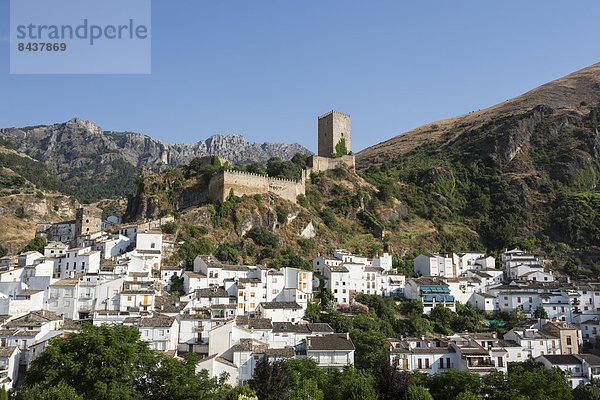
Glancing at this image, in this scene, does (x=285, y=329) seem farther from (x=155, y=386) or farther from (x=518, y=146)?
(x=518, y=146)

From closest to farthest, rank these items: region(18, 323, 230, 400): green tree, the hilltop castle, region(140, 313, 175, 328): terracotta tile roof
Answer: region(18, 323, 230, 400): green tree, region(140, 313, 175, 328): terracotta tile roof, the hilltop castle

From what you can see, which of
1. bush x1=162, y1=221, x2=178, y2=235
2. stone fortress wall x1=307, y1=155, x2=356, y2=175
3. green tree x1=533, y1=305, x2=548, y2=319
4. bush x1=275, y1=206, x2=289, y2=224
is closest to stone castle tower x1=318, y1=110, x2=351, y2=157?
stone fortress wall x1=307, y1=155, x2=356, y2=175

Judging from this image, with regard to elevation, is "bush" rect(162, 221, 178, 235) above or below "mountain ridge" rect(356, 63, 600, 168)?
below

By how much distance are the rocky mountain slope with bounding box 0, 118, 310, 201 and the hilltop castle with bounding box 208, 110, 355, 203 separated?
63.2m

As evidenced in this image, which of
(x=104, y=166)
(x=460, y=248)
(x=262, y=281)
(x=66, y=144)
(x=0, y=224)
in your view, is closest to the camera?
(x=262, y=281)

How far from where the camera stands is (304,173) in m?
78.7

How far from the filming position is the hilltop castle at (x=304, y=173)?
217ft

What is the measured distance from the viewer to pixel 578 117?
10725 centimetres

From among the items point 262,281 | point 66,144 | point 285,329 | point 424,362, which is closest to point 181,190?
point 262,281

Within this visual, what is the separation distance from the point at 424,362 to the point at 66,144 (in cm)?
15088

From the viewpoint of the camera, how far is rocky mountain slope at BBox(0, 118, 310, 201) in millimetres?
143750

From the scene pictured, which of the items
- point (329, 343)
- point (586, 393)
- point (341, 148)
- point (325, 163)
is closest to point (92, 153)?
point (341, 148)

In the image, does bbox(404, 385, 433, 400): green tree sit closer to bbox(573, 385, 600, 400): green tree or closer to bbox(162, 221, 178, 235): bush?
bbox(573, 385, 600, 400): green tree

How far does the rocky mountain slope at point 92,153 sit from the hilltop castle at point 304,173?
63.2m
